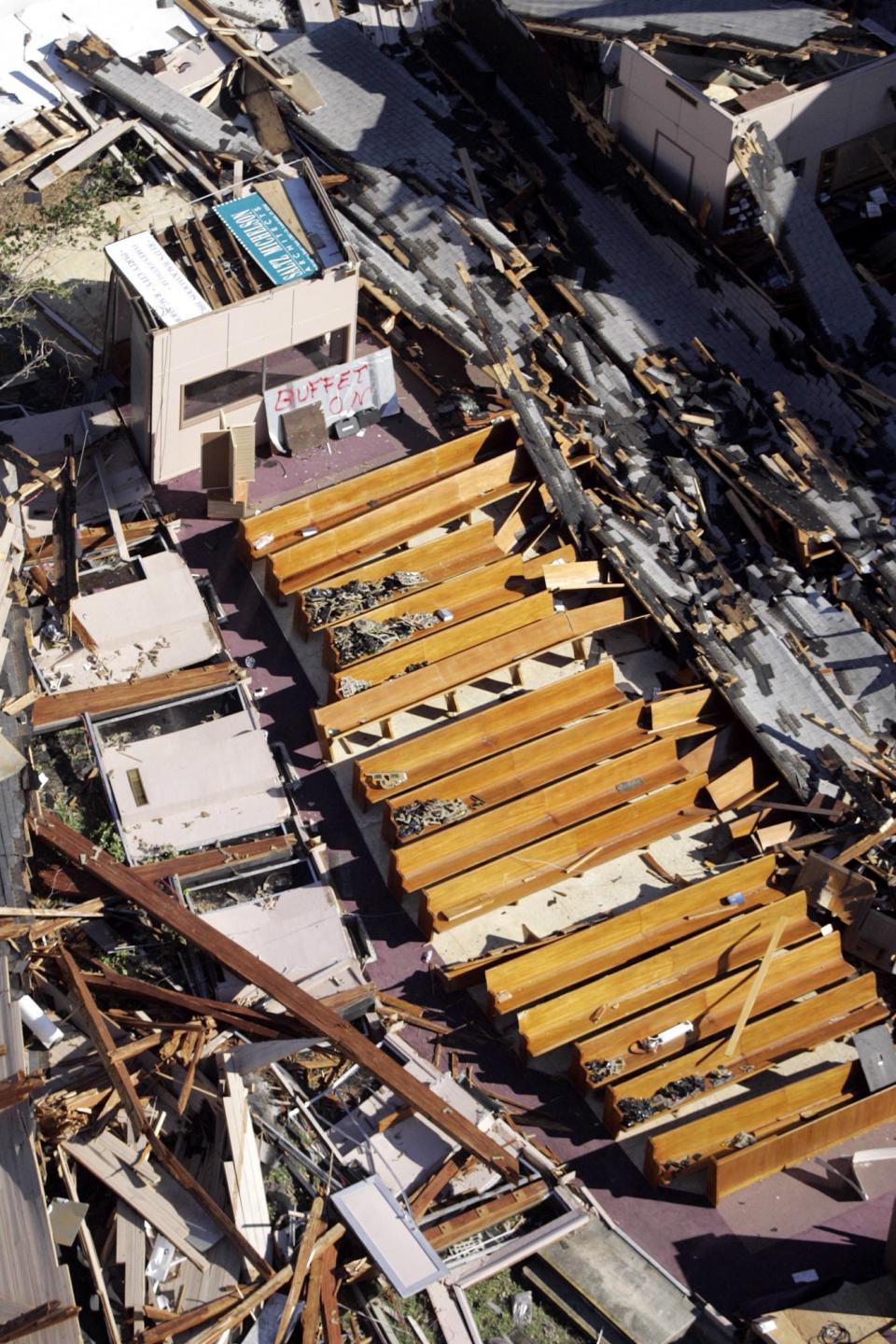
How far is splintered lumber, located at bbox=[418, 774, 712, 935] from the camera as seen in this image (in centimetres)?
2345

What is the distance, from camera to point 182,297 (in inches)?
1059

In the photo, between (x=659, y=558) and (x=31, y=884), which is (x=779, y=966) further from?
(x=31, y=884)

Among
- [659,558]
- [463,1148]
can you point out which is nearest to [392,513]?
[659,558]

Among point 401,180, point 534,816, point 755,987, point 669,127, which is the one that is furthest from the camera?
point 401,180

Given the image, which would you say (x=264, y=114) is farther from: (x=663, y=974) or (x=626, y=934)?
(x=663, y=974)

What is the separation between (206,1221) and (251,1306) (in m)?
1.16

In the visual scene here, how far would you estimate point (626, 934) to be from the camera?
2330 cm

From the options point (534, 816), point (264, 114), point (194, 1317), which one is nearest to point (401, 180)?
point (264, 114)

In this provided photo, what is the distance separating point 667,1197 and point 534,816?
558 cm

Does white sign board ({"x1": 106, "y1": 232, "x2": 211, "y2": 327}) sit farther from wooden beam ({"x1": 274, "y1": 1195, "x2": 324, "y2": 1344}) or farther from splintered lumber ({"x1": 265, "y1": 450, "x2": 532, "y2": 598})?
wooden beam ({"x1": 274, "y1": 1195, "x2": 324, "y2": 1344})

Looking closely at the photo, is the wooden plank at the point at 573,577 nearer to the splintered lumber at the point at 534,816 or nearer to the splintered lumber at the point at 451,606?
the splintered lumber at the point at 451,606

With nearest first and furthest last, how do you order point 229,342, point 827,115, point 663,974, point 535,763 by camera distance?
point 663,974 → point 535,763 → point 229,342 → point 827,115

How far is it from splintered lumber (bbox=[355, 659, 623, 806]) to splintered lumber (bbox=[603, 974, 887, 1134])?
5274 mm

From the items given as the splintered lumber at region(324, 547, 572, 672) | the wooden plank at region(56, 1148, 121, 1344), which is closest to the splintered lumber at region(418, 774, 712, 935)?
the splintered lumber at region(324, 547, 572, 672)
